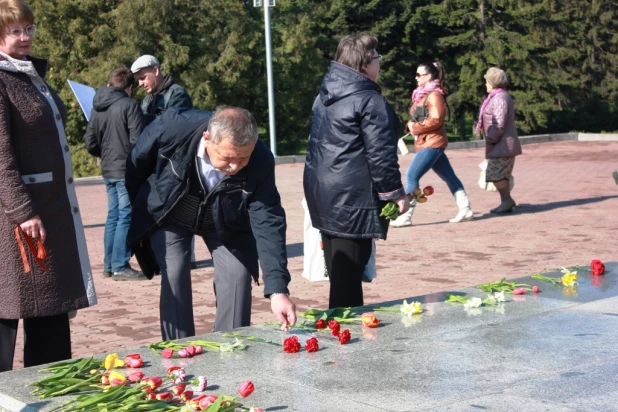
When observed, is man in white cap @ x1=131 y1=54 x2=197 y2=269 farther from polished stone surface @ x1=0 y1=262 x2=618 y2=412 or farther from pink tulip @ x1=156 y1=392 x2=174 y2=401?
pink tulip @ x1=156 y1=392 x2=174 y2=401

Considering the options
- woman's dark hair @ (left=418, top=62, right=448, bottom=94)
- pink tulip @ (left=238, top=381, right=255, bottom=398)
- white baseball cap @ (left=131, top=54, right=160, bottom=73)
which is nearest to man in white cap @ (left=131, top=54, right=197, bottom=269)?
white baseball cap @ (left=131, top=54, right=160, bottom=73)

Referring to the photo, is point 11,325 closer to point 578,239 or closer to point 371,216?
point 371,216

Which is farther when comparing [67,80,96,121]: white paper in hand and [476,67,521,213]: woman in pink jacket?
[476,67,521,213]: woman in pink jacket

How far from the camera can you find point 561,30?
42281 millimetres

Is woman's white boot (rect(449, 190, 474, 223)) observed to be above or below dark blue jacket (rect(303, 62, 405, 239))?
below

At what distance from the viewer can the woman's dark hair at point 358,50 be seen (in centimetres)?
570

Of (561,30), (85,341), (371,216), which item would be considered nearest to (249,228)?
(371,216)

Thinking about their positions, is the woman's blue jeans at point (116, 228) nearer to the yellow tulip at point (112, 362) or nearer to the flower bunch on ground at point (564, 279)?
the flower bunch on ground at point (564, 279)

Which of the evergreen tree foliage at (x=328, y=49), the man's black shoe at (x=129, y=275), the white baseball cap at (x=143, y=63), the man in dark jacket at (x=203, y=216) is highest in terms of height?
the evergreen tree foliage at (x=328, y=49)

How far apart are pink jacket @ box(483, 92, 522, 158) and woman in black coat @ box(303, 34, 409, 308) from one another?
250 inches

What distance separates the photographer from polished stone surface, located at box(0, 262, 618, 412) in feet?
11.1

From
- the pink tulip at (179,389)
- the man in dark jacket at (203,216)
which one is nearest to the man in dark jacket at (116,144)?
the man in dark jacket at (203,216)

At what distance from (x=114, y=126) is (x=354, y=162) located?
3341 mm

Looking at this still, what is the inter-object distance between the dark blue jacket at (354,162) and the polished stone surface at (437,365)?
2.65 ft
